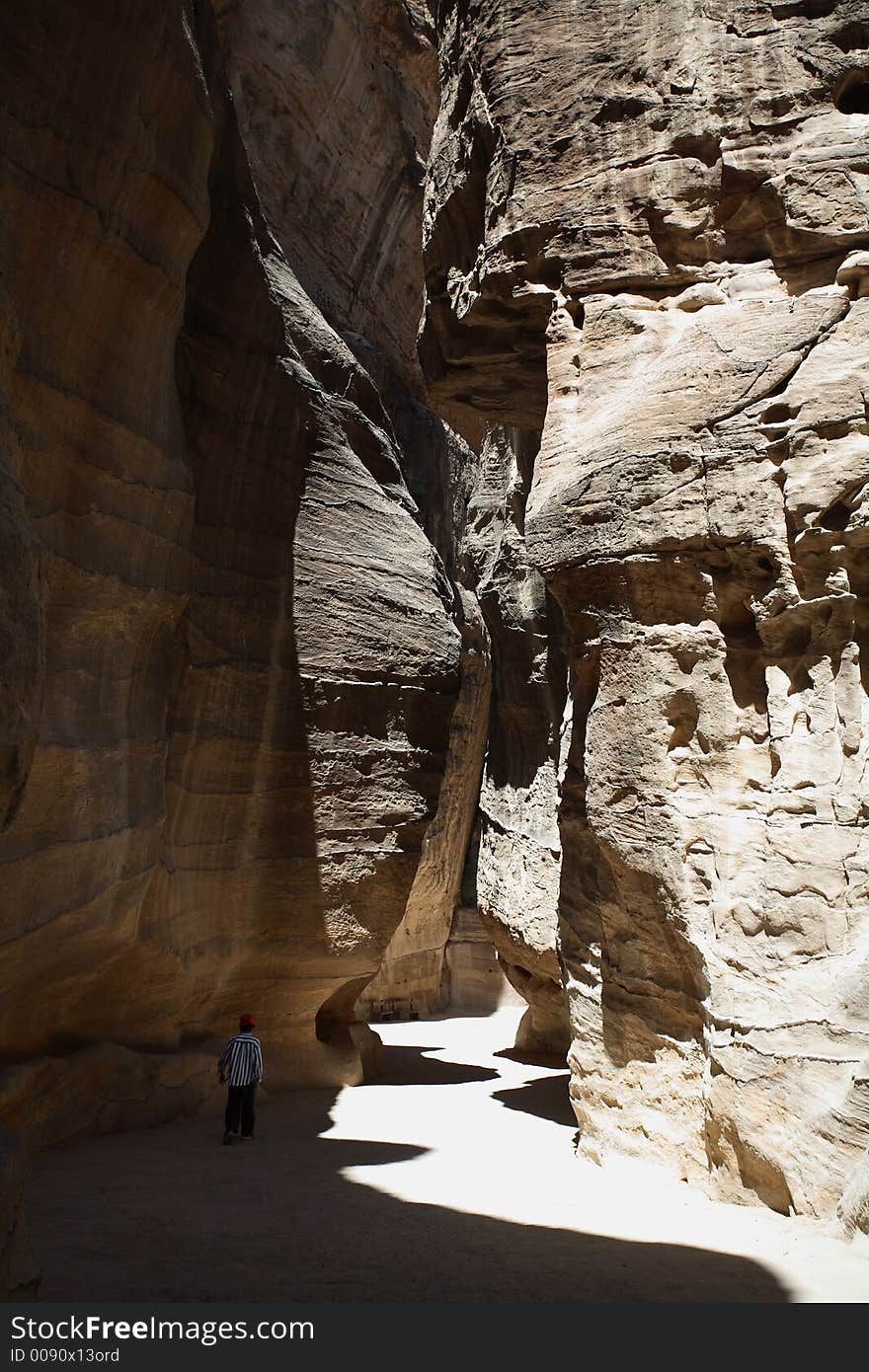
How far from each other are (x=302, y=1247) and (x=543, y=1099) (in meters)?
6.10

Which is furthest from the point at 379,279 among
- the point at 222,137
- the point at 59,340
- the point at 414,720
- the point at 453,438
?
the point at 59,340

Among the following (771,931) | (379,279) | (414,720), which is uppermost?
(379,279)

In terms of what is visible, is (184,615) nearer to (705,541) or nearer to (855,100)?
(705,541)

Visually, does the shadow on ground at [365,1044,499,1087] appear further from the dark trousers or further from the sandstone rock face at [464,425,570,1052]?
the dark trousers

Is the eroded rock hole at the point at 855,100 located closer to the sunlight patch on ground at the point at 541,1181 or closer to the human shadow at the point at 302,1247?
the sunlight patch on ground at the point at 541,1181

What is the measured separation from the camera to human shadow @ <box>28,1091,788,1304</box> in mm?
3930

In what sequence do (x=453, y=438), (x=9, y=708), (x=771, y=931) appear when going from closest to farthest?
(x=9, y=708) < (x=771, y=931) < (x=453, y=438)

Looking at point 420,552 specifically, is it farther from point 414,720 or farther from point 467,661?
point 467,661

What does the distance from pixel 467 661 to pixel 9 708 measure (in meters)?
13.9

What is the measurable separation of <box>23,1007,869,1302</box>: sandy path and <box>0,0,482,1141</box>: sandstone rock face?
109cm

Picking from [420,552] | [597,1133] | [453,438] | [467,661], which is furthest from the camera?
[453,438]

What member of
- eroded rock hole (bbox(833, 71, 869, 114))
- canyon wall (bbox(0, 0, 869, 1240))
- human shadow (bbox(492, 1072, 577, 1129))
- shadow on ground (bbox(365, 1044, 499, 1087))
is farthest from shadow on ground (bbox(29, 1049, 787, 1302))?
eroded rock hole (bbox(833, 71, 869, 114))

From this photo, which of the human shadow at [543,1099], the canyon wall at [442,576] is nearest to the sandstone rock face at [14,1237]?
the canyon wall at [442,576]

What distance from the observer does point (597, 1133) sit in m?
7.16
